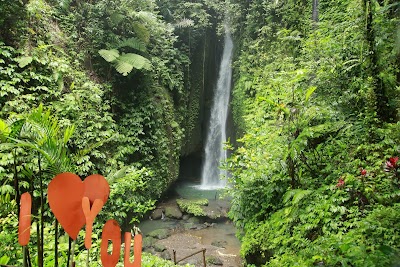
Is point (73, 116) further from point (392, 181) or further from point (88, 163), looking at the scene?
point (392, 181)

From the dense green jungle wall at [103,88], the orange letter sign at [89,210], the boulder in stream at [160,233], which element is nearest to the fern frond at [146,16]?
the dense green jungle wall at [103,88]

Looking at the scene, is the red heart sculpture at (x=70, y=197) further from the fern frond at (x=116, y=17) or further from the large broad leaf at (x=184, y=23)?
the large broad leaf at (x=184, y=23)

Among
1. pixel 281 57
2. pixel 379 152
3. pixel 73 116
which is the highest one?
pixel 281 57

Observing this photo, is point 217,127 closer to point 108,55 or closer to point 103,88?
point 103,88

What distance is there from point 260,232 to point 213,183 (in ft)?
32.9

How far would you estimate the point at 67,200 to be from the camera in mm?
1432

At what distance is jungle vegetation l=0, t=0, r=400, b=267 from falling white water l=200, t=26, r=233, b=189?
2.78 metres

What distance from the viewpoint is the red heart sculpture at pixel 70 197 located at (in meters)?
1.42

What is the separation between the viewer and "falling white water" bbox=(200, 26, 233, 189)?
46.3 feet

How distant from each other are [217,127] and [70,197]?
1302 cm

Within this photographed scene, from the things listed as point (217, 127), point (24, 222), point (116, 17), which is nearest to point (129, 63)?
point (116, 17)

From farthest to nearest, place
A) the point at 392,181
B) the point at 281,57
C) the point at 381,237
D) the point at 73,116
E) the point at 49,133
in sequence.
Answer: the point at 281,57
the point at 73,116
the point at 392,181
the point at 381,237
the point at 49,133

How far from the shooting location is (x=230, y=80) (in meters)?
13.9

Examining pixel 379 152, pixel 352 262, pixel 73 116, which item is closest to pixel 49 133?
pixel 352 262
